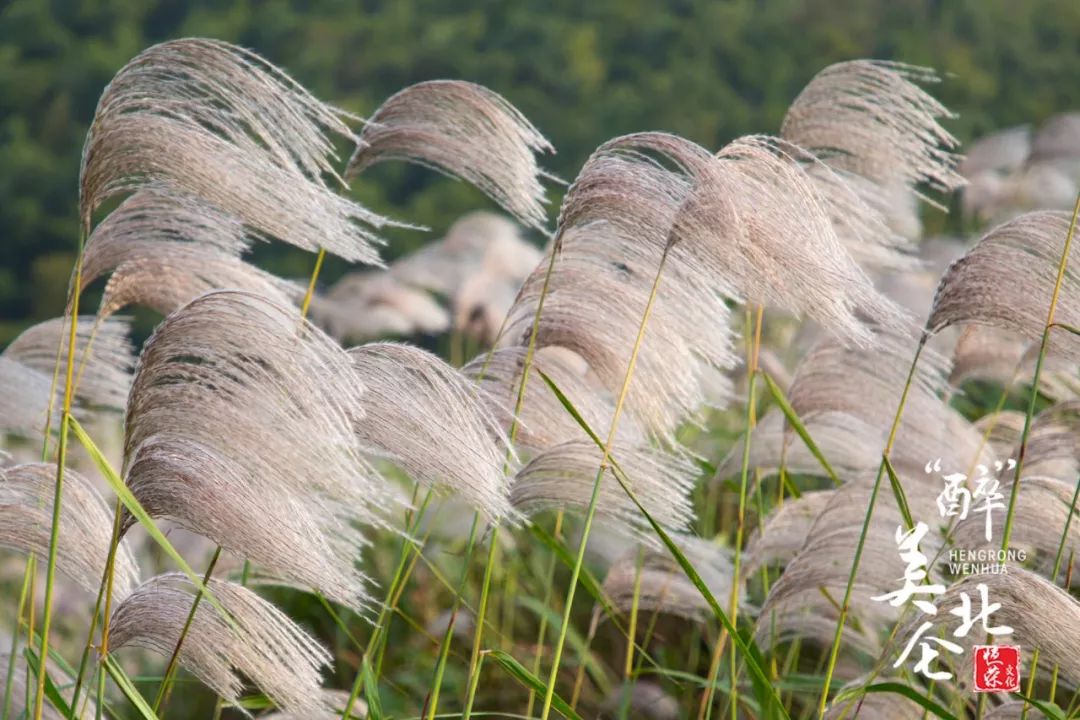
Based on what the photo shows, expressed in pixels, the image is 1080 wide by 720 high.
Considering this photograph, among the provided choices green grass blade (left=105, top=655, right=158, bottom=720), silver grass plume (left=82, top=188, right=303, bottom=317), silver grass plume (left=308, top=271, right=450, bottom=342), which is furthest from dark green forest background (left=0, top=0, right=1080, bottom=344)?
green grass blade (left=105, top=655, right=158, bottom=720)

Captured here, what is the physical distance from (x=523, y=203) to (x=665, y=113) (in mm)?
15116

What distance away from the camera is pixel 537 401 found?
6.14 ft

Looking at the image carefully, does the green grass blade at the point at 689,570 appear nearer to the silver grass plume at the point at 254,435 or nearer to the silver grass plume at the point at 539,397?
the silver grass plume at the point at 539,397

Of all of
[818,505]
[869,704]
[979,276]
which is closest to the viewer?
[979,276]

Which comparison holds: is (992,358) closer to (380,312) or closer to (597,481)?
(597,481)

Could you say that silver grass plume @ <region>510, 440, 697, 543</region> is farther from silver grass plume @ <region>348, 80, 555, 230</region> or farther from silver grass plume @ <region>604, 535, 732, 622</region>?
silver grass plume @ <region>604, 535, 732, 622</region>

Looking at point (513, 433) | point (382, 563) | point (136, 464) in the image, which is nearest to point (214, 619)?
point (136, 464)

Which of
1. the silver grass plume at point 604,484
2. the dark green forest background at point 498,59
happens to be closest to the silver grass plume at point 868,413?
the silver grass plume at point 604,484

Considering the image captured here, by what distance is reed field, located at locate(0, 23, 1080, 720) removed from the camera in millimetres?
1282

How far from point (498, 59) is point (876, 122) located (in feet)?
54.3

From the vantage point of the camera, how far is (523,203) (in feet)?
5.53

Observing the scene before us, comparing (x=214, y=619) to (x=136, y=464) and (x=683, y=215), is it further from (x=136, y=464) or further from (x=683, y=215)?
(x=683, y=215)

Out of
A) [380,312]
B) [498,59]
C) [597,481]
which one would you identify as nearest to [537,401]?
[597,481]

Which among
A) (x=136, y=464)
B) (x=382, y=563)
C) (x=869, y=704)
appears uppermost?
(x=136, y=464)
